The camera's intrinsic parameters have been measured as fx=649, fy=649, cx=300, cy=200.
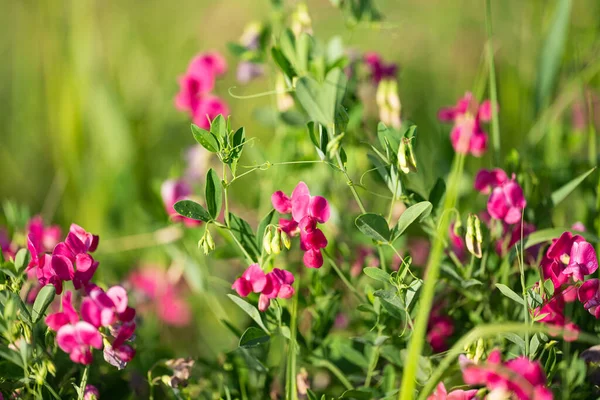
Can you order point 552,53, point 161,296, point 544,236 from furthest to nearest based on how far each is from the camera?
point 161,296 → point 552,53 → point 544,236

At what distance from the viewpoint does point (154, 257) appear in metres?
2.10

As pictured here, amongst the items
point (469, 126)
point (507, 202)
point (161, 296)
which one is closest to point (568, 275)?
point (507, 202)

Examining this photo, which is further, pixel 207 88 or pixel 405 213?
pixel 207 88

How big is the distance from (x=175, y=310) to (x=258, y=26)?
86 cm

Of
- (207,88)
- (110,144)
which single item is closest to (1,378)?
(207,88)

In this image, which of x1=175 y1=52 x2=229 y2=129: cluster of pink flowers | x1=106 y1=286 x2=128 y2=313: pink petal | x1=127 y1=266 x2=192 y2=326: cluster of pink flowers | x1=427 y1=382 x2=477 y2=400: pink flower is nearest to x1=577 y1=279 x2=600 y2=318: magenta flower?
x1=427 y1=382 x2=477 y2=400: pink flower

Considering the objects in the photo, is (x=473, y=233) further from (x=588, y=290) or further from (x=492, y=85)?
(x=492, y=85)

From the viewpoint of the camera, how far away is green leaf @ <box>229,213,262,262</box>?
1.12 metres

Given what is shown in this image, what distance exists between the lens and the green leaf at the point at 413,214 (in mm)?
1020

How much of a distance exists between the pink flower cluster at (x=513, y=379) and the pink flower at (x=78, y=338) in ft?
1.74

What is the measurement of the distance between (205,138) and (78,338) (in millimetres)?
356

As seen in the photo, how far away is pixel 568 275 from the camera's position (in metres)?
1.04

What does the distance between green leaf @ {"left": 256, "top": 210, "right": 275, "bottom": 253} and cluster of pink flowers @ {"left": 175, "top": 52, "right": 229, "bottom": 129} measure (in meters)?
0.51

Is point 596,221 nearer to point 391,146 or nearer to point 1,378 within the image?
point 391,146
